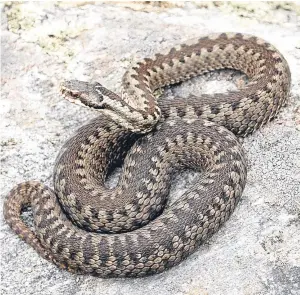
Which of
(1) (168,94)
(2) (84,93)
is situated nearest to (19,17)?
(1) (168,94)

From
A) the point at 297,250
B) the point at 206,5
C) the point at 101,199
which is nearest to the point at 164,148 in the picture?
the point at 101,199

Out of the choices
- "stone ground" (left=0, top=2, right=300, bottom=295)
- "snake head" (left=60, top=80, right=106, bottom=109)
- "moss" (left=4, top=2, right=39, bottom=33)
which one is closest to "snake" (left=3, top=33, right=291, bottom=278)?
"snake head" (left=60, top=80, right=106, bottom=109)

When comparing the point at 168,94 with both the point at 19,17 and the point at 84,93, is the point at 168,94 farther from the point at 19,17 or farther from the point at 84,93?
the point at 19,17

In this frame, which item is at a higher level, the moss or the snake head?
the snake head

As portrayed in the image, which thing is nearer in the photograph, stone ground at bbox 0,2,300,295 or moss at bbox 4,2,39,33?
stone ground at bbox 0,2,300,295

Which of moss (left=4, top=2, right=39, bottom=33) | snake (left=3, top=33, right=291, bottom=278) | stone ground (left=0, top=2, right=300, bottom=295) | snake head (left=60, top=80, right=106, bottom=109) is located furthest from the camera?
moss (left=4, top=2, right=39, bottom=33)

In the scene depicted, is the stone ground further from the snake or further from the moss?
the snake

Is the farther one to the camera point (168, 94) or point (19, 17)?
point (19, 17)
